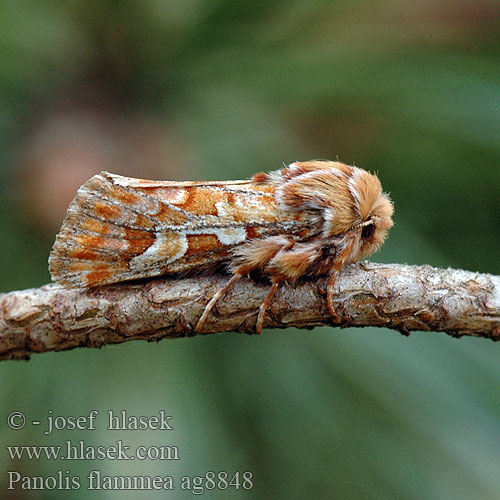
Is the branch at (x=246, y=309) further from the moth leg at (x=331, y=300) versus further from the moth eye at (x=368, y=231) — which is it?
the moth eye at (x=368, y=231)

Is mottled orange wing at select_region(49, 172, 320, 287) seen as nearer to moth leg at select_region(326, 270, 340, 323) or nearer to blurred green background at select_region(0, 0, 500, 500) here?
moth leg at select_region(326, 270, 340, 323)

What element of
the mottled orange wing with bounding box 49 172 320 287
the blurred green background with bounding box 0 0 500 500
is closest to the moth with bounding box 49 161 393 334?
the mottled orange wing with bounding box 49 172 320 287

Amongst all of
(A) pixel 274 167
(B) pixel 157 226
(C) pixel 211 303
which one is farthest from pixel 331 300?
(A) pixel 274 167

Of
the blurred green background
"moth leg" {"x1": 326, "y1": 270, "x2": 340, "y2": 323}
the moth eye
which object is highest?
the blurred green background

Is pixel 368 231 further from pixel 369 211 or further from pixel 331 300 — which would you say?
pixel 331 300

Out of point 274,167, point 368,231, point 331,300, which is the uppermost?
point 274,167

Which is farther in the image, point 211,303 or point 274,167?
point 274,167
